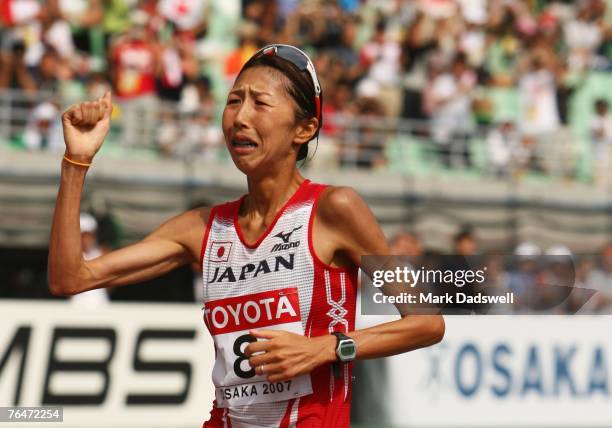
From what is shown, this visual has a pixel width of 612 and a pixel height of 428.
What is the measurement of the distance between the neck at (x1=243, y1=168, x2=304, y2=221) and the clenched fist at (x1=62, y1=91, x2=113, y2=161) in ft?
1.96

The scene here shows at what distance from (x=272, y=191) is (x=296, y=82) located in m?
0.43

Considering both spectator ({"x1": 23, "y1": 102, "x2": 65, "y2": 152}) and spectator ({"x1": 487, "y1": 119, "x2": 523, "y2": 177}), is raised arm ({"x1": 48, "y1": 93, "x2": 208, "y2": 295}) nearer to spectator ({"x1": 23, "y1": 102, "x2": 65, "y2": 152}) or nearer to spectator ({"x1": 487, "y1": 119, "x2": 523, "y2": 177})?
spectator ({"x1": 23, "y1": 102, "x2": 65, "y2": 152})

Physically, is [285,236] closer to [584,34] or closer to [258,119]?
[258,119]

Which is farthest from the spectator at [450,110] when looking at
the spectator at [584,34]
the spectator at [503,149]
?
A: the spectator at [584,34]

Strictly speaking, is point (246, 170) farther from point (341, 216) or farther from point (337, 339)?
point (337, 339)

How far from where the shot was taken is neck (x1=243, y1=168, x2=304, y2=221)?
4.53 m

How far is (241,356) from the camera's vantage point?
14.2 feet

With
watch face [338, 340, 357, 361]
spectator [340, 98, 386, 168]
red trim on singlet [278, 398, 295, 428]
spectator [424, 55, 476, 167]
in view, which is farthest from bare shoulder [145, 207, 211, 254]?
spectator [424, 55, 476, 167]

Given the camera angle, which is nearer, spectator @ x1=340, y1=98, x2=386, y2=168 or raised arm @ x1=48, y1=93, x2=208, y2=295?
raised arm @ x1=48, y1=93, x2=208, y2=295

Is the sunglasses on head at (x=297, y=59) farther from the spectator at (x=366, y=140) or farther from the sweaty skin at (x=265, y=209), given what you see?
the spectator at (x=366, y=140)

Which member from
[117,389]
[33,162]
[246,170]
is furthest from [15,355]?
[246,170]

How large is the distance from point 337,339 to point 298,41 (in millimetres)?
12428

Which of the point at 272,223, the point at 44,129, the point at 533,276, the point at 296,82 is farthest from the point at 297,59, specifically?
the point at 44,129

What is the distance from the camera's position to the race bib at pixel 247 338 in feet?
14.1
